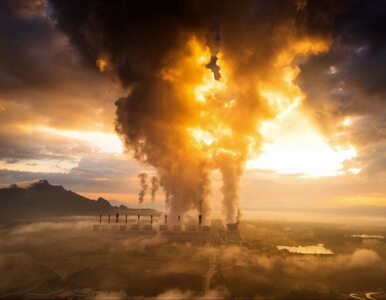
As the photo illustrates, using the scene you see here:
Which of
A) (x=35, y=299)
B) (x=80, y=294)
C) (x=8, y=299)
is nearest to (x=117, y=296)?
(x=80, y=294)

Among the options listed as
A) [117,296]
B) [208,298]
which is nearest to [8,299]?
[117,296]

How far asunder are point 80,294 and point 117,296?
64.2ft

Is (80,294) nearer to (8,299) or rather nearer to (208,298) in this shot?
(8,299)

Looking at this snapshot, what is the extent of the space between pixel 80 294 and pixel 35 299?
71.2 feet

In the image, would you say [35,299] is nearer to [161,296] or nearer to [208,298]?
[161,296]

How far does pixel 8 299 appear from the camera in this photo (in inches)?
7564

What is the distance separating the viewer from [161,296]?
652 ft

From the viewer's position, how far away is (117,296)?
198m

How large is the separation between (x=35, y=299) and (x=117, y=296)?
40.5 metres

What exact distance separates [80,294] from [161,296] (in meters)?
42.2

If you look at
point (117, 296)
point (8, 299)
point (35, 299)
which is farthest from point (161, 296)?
point (8, 299)

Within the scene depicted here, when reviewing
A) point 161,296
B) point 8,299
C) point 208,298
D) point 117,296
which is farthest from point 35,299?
point 208,298

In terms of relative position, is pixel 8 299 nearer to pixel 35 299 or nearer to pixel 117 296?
pixel 35 299

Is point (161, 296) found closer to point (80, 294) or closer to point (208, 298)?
point (208, 298)
